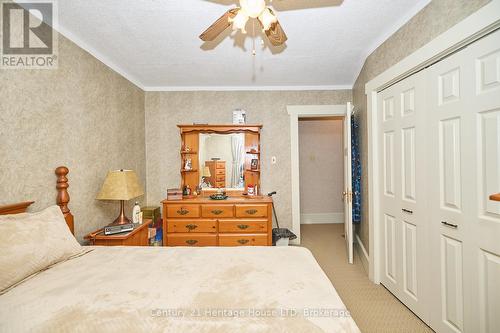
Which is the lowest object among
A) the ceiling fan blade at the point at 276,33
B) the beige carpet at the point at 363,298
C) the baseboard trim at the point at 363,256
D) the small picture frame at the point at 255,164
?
the beige carpet at the point at 363,298

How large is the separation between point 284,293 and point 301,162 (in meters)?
4.34

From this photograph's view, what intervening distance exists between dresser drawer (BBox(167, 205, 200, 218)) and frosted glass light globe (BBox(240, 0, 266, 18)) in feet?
8.00

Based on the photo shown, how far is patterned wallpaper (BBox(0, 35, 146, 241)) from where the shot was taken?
5.42 ft

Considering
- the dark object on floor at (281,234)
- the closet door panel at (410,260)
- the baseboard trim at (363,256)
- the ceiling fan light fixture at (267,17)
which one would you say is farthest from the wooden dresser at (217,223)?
the ceiling fan light fixture at (267,17)

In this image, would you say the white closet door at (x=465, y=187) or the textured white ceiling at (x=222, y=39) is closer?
the white closet door at (x=465, y=187)

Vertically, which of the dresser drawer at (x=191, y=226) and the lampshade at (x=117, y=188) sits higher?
the lampshade at (x=117, y=188)

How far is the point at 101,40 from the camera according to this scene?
2.34 metres

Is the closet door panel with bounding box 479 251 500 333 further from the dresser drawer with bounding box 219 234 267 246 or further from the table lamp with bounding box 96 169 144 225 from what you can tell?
the table lamp with bounding box 96 169 144 225

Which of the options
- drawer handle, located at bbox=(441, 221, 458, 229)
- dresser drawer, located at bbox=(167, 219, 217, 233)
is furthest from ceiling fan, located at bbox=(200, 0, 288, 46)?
dresser drawer, located at bbox=(167, 219, 217, 233)

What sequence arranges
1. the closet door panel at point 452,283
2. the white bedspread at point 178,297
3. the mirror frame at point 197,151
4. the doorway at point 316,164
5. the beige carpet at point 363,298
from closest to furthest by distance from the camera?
the white bedspread at point 178,297 < the closet door panel at point 452,283 < the beige carpet at point 363,298 < the doorway at point 316,164 < the mirror frame at point 197,151

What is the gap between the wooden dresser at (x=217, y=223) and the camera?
3109 mm

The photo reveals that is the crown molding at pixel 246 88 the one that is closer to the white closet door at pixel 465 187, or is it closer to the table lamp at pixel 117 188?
the table lamp at pixel 117 188

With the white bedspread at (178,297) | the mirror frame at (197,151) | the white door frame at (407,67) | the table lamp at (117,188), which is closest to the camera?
the white bedspread at (178,297)

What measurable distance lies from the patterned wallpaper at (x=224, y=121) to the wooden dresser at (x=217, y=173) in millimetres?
545
